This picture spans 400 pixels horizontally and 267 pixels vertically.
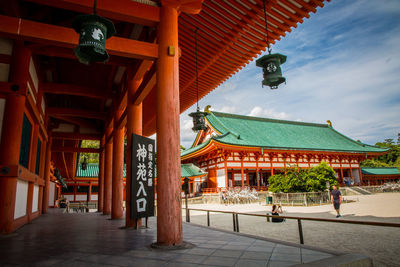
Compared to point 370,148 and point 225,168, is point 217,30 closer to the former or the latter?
point 225,168

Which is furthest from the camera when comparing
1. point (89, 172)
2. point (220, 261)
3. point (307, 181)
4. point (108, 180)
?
point (89, 172)

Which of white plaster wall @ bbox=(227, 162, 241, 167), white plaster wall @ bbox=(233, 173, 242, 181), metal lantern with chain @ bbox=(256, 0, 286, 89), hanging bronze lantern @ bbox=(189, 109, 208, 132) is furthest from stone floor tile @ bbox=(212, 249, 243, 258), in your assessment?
white plaster wall @ bbox=(233, 173, 242, 181)

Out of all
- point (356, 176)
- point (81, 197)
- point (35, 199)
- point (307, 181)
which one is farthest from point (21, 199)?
point (356, 176)

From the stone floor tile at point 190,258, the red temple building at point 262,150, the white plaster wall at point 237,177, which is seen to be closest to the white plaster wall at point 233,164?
the red temple building at point 262,150

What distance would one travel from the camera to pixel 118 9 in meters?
3.95

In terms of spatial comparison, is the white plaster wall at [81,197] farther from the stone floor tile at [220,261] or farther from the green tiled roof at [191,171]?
the stone floor tile at [220,261]

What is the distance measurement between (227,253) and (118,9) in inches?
156

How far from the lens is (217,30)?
510cm

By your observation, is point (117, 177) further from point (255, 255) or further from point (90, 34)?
A: point (90, 34)

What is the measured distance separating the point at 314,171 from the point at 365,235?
33.0 ft

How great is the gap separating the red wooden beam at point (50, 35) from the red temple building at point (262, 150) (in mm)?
15302

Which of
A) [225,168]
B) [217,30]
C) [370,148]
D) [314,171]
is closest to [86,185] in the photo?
[225,168]

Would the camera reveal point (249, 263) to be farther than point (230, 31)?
No

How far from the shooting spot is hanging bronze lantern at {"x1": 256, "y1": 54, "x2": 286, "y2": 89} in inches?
160
